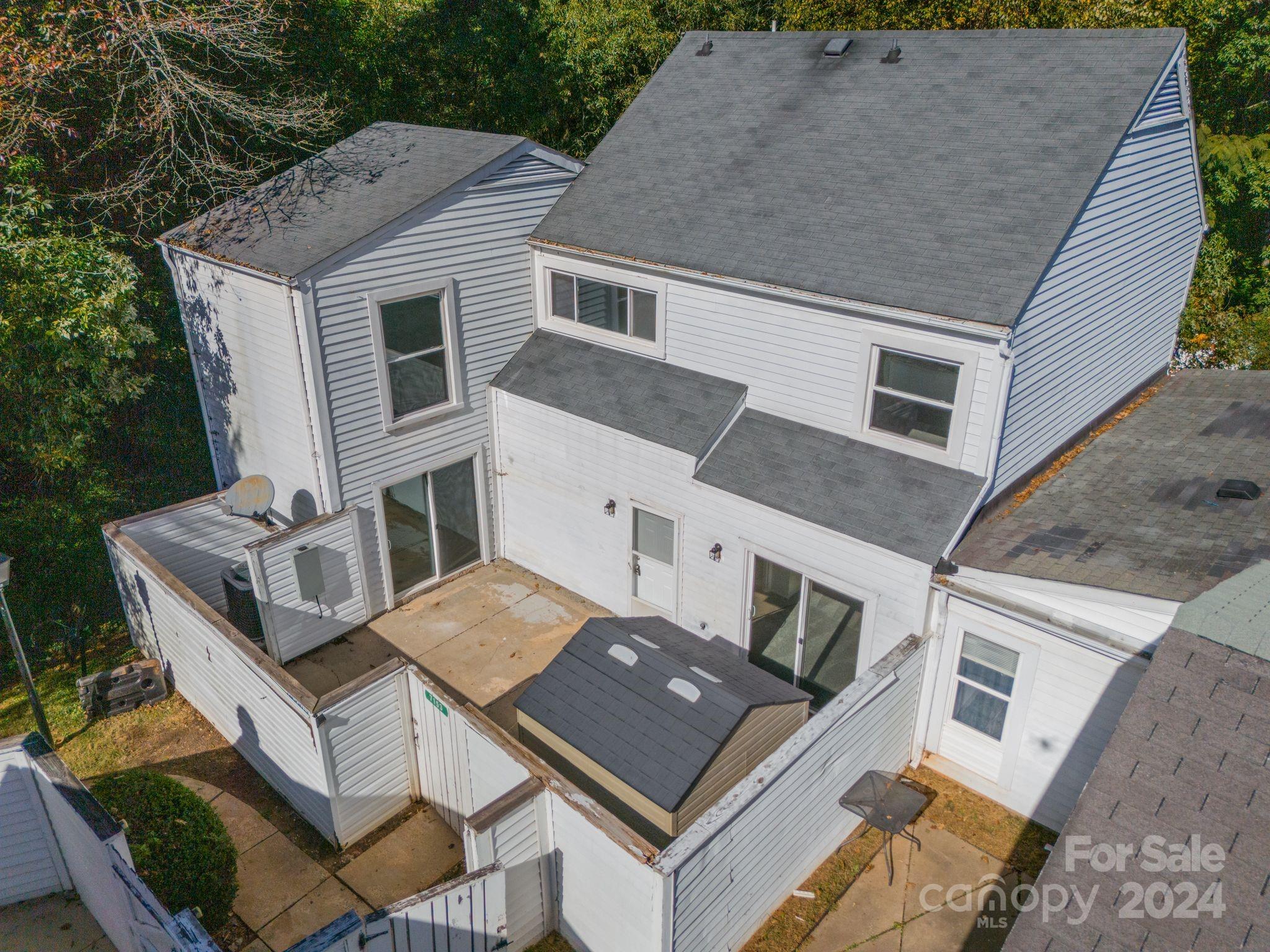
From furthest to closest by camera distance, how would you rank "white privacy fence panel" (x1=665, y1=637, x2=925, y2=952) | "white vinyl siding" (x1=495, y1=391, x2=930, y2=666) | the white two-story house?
"white vinyl siding" (x1=495, y1=391, x2=930, y2=666) → the white two-story house → "white privacy fence panel" (x1=665, y1=637, x2=925, y2=952)

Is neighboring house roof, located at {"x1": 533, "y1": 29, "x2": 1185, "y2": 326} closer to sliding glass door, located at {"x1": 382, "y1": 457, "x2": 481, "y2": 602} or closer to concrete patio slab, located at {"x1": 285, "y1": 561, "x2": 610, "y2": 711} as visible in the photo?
sliding glass door, located at {"x1": 382, "y1": 457, "x2": 481, "y2": 602}

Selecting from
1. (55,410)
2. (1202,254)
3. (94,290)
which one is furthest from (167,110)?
(1202,254)

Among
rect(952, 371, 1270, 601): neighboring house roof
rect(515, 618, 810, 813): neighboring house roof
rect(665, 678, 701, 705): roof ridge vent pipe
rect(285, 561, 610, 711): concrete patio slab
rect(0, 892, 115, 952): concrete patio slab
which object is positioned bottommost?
rect(285, 561, 610, 711): concrete patio slab

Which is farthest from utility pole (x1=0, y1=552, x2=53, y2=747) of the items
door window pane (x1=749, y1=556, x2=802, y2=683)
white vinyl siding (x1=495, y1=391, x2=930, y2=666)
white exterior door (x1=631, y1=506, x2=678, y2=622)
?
door window pane (x1=749, y1=556, x2=802, y2=683)

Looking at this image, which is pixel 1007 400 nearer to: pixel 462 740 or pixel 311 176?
pixel 462 740

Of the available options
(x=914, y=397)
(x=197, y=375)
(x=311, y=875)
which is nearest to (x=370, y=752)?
(x=311, y=875)

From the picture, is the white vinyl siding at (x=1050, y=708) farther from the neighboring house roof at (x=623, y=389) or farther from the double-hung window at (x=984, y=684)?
the neighboring house roof at (x=623, y=389)
